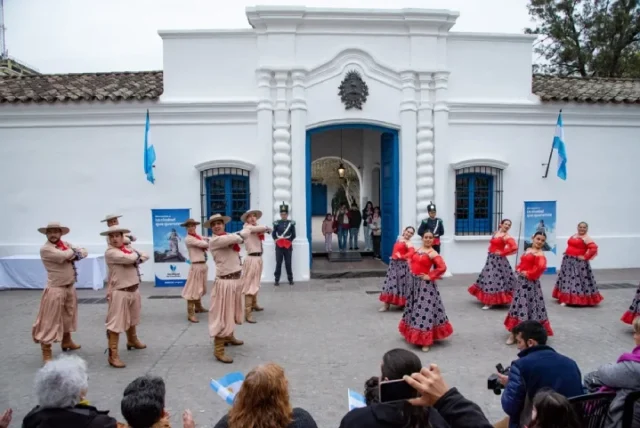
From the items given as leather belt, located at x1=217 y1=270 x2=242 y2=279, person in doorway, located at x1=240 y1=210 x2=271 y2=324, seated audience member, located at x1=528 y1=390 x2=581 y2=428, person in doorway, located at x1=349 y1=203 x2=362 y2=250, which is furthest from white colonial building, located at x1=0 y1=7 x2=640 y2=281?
seated audience member, located at x1=528 y1=390 x2=581 y2=428

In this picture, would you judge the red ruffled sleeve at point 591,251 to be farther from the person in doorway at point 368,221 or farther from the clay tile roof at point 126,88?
the person in doorway at point 368,221

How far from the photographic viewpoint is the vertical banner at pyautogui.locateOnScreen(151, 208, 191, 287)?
10.6 m

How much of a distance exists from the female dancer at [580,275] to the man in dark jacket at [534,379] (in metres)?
6.16

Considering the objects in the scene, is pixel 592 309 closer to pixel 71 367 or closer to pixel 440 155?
pixel 440 155

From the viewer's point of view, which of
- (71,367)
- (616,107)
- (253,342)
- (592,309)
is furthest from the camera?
(616,107)

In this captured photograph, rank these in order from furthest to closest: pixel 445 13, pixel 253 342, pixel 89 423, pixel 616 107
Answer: pixel 616 107 → pixel 445 13 → pixel 253 342 → pixel 89 423

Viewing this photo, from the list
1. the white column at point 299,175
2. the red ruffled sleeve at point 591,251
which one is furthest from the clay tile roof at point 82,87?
the red ruffled sleeve at point 591,251

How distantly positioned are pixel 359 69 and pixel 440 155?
2.73 m

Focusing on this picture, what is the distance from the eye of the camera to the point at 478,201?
1203cm

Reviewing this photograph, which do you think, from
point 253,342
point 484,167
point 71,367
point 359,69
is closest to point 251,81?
point 359,69

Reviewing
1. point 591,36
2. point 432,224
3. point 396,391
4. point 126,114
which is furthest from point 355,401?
point 591,36

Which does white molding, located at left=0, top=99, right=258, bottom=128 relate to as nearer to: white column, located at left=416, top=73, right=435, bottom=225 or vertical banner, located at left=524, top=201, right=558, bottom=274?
white column, located at left=416, top=73, right=435, bottom=225

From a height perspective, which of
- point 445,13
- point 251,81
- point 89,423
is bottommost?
point 89,423

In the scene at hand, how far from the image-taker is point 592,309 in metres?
8.59
